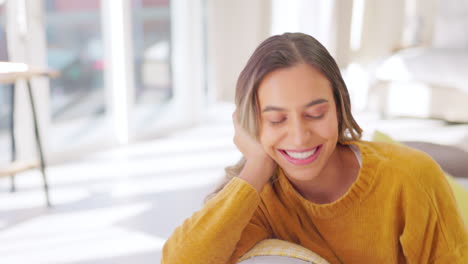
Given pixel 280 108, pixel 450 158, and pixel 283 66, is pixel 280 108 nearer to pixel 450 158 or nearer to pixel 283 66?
pixel 283 66

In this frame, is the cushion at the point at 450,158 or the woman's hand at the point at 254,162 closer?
the woman's hand at the point at 254,162

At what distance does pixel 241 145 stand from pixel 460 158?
1040mm

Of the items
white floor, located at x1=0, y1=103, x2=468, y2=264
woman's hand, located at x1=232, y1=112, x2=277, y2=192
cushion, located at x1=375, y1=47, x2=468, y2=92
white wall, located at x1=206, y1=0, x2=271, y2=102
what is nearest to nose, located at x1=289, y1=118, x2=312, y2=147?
woman's hand, located at x1=232, y1=112, x2=277, y2=192

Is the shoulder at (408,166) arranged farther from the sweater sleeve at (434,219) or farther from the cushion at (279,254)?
the cushion at (279,254)

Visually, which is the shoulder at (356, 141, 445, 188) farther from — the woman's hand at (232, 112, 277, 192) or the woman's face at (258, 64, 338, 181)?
the woman's hand at (232, 112, 277, 192)

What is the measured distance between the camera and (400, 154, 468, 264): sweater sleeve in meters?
1.00

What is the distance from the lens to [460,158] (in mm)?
1784

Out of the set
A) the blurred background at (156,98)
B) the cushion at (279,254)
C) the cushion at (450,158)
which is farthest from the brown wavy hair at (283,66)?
the blurred background at (156,98)

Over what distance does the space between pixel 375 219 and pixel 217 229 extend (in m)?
0.35

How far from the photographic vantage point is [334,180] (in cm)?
112

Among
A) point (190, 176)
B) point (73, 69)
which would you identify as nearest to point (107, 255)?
point (190, 176)

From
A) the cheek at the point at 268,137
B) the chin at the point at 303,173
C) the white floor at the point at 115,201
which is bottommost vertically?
the white floor at the point at 115,201

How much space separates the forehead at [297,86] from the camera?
978 mm

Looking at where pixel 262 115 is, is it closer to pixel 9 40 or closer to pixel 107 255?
pixel 107 255
